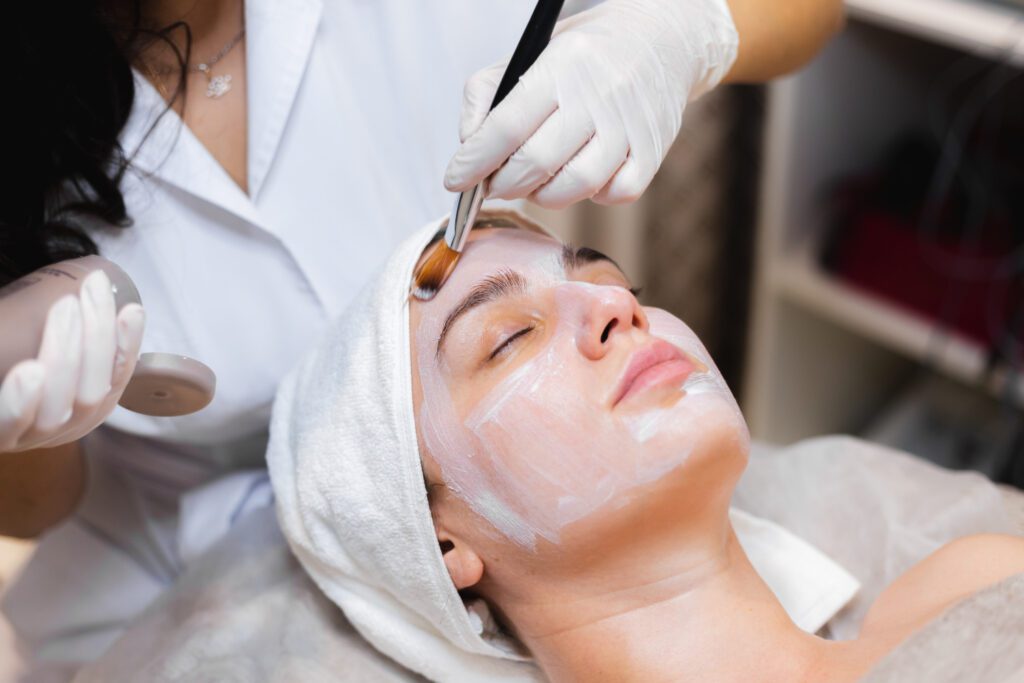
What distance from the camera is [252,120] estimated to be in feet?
3.67

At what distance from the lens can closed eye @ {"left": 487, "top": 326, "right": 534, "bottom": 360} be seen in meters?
0.97

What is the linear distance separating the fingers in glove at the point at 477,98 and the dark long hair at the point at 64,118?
341 mm

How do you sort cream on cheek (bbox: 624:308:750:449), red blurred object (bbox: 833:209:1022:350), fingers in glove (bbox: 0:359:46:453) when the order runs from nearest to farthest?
fingers in glove (bbox: 0:359:46:453)
cream on cheek (bbox: 624:308:750:449)
red blurred object (bbox: 833:209:1022:350)

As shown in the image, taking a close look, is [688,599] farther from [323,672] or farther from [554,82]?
[554,82]

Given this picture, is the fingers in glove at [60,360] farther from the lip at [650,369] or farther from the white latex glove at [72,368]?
the lip at [650,369]

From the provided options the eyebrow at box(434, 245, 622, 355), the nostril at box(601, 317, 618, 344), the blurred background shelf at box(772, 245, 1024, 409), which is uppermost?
the eyebrow at box(434, 245, 622, 355)

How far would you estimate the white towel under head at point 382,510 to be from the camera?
0.99m

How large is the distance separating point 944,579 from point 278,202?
834 mm

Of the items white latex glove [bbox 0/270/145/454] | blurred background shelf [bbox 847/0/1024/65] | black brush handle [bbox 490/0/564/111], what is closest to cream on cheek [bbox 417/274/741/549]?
black brush handle [bbox 490/0/564/111]

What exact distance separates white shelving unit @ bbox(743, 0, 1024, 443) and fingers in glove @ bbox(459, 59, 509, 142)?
0.90 meters

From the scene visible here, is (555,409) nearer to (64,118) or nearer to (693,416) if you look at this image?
(693,416)

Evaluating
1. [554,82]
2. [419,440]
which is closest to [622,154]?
[554,82]

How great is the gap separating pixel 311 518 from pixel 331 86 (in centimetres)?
49

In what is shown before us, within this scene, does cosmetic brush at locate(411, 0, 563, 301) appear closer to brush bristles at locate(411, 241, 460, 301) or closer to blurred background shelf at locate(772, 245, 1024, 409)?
brush bristles at locate(411, 241, 460, 301)
